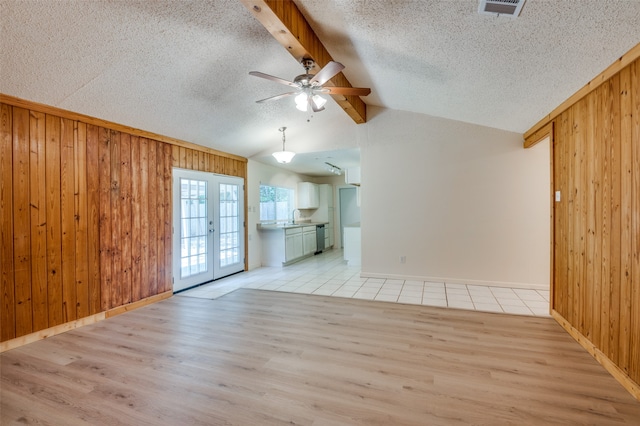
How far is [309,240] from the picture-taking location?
304 inches

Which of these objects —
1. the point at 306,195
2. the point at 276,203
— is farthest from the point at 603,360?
the point at 306,195

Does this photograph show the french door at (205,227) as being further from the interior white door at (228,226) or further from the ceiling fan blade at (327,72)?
the ceiling fan blade at (327,72)

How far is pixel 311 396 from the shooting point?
2037mm

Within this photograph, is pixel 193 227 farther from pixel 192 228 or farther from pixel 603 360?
pixel 603 360

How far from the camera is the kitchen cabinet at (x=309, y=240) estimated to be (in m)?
7.44

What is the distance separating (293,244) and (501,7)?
18.3 ft

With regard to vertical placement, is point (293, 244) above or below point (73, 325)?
above

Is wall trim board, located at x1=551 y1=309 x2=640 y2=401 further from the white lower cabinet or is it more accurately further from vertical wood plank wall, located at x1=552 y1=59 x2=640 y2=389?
the white lower cabinet

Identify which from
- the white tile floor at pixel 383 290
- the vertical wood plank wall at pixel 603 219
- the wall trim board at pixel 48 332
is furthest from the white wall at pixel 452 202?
the wall trim board at pixel 48 332

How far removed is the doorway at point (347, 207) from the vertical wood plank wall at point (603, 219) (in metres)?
6.34

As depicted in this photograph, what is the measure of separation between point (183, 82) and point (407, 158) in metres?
3.57

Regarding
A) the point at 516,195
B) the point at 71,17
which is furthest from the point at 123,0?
the point at 516,195

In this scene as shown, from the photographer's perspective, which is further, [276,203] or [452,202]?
[276,203]

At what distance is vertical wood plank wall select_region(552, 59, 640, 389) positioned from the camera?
2.07m
